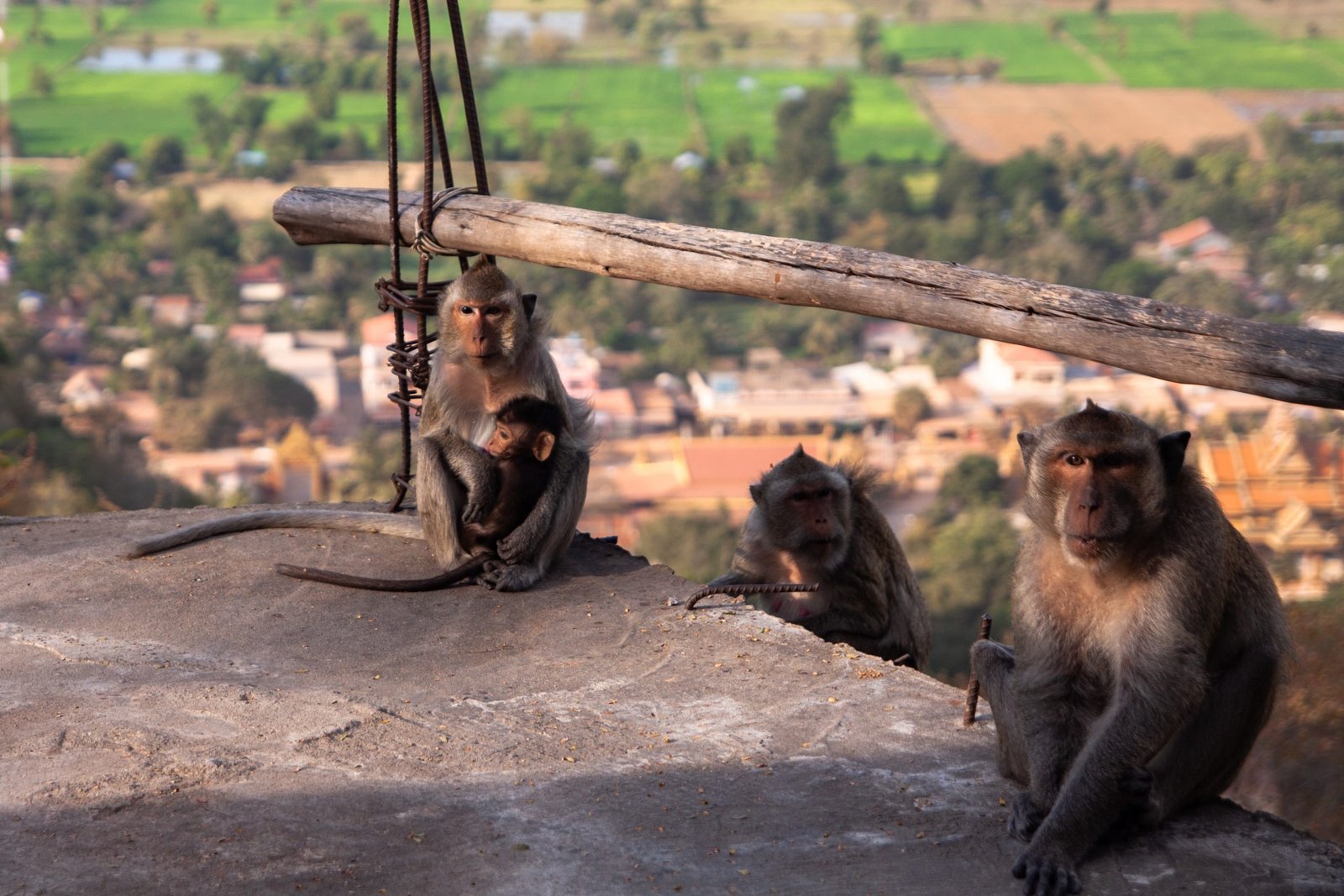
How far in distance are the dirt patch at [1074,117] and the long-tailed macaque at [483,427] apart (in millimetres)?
56955

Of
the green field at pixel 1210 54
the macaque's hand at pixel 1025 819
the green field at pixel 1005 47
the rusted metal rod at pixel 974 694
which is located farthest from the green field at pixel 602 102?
the macaque's hand at pixel 1025 819

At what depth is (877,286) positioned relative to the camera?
4.85 metres

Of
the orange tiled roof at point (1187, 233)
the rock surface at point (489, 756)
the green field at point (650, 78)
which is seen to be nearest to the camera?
the rock surface at point (489, 756)

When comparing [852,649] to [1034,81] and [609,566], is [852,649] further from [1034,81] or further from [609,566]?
[1034,81]

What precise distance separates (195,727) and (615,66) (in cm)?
7148

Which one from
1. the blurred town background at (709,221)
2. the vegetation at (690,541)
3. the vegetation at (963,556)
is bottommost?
the vegetation at (690,541)

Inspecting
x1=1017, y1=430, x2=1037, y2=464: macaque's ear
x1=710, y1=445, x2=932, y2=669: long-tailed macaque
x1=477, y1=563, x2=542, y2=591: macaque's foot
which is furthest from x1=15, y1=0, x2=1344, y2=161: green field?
x1=1017, y1=430, x2=1037, y2=464: macaque's ear

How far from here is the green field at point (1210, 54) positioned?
63.1 m

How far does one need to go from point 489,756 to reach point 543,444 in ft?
6.79

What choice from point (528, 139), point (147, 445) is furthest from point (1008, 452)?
point (528, 139)

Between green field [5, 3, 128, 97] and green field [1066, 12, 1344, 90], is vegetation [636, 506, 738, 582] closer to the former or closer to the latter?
green field [1066, 12, 1344, 90]

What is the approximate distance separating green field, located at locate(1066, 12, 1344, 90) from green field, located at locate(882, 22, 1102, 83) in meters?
1.61

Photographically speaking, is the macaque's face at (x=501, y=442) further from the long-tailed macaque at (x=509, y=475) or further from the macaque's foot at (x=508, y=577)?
the macaque's foot at (x=508, y=577)

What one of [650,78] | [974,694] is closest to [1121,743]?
[974,694]
